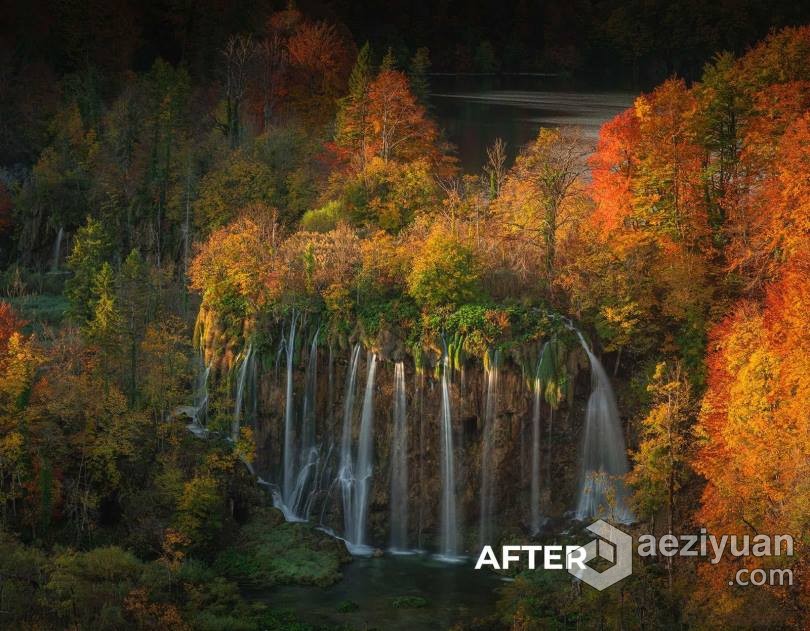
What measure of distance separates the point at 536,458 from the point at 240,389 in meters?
13.3

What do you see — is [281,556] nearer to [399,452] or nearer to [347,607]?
[347,607]

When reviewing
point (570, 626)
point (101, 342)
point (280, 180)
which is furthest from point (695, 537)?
point (280, 180)

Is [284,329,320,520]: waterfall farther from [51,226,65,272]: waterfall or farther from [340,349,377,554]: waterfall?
[51,226,65,272]: waterfall

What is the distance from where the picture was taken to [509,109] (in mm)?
84438

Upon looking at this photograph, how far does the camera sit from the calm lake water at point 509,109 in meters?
76.2

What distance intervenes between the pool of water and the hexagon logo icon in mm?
3459

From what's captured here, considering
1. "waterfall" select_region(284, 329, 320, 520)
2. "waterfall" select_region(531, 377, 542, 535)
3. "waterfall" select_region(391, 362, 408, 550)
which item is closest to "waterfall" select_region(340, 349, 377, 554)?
"waterfall" select_region(391, 362, 408, 550)

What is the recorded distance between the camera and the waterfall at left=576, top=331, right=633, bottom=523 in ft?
167

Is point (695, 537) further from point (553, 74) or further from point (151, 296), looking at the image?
point (553, 74)

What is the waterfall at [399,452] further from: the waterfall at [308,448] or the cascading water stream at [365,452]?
the waterfall at [308,448]

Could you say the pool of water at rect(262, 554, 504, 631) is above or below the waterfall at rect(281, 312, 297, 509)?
below

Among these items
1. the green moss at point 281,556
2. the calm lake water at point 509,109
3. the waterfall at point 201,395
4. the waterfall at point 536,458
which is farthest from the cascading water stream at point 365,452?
the calm lake water at point 509,109

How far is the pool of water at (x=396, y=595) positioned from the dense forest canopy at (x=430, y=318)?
39.8 inches

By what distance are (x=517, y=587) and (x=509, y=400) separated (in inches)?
356
